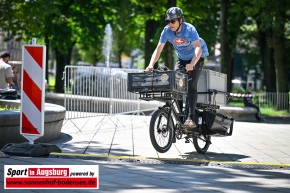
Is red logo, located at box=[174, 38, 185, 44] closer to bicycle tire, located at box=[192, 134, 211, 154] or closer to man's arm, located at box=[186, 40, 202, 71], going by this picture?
man's arm, located at box=[186, 40, 202, 71]

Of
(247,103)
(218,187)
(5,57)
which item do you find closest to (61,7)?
(247,103)

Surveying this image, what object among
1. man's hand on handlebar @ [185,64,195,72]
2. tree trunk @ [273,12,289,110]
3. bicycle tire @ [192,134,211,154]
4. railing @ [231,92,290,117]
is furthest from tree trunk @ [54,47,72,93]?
man's hand on handlebar @ [185,64,195,72]

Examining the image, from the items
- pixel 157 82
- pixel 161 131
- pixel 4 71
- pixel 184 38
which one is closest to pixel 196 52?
pixel 184 38

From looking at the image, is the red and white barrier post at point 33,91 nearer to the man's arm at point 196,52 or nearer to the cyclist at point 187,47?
the cyclist at point 187,47

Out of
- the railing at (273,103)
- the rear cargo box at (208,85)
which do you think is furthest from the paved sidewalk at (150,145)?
the railing at (273,103)

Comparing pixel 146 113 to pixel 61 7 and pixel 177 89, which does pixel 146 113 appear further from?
pixel 61 7

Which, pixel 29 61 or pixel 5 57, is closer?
pixel 29 61

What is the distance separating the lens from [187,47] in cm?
948

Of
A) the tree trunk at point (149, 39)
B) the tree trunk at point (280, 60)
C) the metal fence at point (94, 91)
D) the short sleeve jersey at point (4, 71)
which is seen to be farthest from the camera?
the tree trunk at point (149, 39)

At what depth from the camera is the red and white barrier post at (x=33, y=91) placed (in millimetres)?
8852

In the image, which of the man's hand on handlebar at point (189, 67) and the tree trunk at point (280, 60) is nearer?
the man's hand on handlebar at point (189, 67)

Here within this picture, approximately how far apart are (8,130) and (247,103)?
13.8 m

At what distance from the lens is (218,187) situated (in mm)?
6750

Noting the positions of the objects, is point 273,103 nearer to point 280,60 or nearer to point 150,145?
point 280,60
